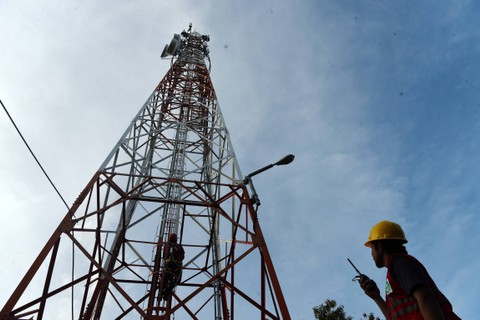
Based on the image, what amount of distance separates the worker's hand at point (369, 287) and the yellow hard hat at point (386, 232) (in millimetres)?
371

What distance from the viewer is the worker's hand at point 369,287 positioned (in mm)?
2871

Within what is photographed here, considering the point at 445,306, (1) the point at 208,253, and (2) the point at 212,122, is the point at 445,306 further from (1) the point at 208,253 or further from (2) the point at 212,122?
(2) the point at 212,122

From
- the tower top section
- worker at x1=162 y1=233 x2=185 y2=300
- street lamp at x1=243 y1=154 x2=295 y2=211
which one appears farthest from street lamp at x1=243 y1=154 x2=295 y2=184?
the tower top section

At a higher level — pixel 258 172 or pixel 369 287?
pixel 258 172

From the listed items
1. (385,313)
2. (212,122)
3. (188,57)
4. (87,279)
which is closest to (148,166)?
(212,122)

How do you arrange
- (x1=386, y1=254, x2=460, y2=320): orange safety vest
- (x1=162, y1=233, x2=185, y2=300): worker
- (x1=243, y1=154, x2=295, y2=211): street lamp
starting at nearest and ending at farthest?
1. (x1=386, y1=254, x2=460, y2=320): orange safety vest
2. (x1=243, y1=154, x2=295, y2=211): street lamp
3. (x1=162, y1=233, x2=185, y2=300): worker

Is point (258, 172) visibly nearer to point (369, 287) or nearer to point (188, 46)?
point (369, 287)

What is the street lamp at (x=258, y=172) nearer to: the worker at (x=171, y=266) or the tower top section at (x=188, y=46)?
the worker at (x=171, y=266)

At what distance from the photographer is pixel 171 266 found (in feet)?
26.3

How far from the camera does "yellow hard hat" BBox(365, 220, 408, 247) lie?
2666 millimetres

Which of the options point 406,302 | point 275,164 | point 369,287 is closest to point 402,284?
point 406,302

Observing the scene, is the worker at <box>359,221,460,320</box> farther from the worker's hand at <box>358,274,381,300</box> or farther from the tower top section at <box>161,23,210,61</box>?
the tower top section at <box>161,23,210,61</box>

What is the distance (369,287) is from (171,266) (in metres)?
5.89

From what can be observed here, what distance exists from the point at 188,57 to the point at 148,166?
7.16 meters
